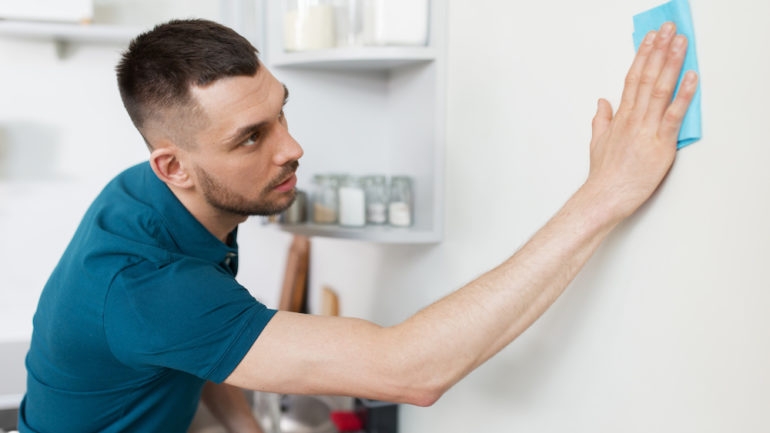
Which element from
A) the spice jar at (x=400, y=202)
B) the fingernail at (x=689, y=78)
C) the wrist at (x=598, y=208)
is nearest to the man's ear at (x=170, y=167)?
the spice jar at (x=400, y=202)

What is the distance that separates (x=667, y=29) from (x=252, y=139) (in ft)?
1.85

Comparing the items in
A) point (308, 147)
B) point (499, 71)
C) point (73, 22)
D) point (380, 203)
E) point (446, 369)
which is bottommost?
point (446, 369)

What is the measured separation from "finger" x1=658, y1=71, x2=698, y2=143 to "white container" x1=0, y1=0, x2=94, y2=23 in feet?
Answer: 4.83

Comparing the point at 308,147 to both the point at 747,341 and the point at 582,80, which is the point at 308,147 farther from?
the point at 747,341

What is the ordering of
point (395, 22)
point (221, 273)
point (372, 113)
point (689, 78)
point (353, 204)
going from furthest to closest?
point (372, 113), point (353, 204), point (395, 22), point (221, 273), point (689, 78)

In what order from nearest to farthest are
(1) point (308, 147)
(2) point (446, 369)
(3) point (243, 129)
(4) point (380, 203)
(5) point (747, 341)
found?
(5) point (747, 341) < (2) point (446, 369) < (3) point (243, 129) < (4) point (380, 203) < (1) point (308, 147)

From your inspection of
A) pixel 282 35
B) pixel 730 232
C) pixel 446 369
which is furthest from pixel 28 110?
pixel 730 232

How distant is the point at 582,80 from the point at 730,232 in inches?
10.9

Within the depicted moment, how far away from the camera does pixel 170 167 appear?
0.97 meters

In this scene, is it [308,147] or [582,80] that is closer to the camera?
[582,80]

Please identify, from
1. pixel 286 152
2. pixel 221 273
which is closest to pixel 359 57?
pixel 286 152

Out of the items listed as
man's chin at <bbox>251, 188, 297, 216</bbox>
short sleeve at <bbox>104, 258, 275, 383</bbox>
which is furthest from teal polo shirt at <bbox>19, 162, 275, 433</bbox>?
man's chin at <bbox>251, 188, 297, 216</bbox>

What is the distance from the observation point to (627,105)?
0.67 metres

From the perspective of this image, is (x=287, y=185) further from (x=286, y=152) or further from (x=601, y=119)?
(x=601, y=119)
